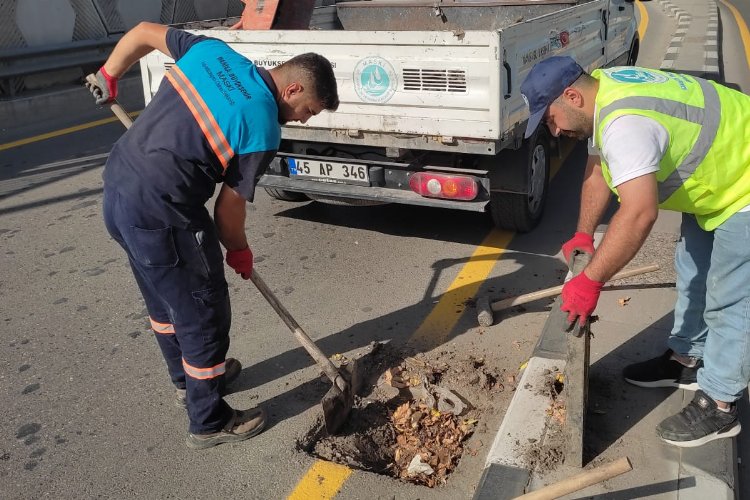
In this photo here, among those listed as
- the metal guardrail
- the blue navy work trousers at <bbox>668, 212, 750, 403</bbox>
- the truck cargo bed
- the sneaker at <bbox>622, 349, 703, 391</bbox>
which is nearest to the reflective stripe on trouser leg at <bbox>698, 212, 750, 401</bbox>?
the blue navy work trousers at <bbox>668, 212, 750, 403</bbox>

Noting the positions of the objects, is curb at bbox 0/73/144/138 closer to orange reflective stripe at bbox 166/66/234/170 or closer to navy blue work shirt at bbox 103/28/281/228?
navy blue work shirt at bbox 103/28/281/228

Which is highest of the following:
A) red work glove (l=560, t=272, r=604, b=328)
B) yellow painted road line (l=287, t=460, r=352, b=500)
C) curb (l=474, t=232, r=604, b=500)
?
red work glove (l=560, t=272, r=604, b=328)

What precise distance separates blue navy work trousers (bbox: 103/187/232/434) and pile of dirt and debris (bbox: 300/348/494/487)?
1.69 feet

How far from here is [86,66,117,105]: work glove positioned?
3.52 m

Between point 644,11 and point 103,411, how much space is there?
2182 centimetres

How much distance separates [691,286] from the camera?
126 inches

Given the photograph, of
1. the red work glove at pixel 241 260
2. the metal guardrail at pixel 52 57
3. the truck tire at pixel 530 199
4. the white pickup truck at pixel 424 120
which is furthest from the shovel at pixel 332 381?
the metal guardrail at pixel 52 57

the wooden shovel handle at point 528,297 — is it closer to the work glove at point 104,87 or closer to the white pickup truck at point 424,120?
the white pickup truck at point 424,120

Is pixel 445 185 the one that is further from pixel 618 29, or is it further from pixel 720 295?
pixel 618 29

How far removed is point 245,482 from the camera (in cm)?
300

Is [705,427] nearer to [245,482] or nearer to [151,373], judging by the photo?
[245,482]

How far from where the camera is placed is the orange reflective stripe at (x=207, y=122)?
8.97 ft

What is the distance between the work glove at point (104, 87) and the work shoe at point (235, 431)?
1.77 metres

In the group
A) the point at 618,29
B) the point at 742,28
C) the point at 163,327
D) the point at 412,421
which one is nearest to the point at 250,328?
the point at 163,327
